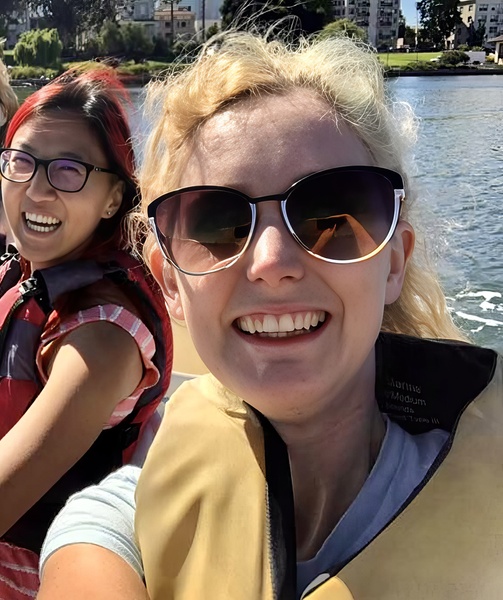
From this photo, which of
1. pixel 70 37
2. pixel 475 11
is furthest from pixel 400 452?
pixel 475 11

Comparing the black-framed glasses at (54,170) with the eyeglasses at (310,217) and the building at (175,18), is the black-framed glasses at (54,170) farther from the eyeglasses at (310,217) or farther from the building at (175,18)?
the building at (175,18)

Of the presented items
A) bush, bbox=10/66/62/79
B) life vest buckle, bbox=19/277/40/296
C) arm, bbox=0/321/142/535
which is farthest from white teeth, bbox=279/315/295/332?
bush, bbox=10/66/62/79

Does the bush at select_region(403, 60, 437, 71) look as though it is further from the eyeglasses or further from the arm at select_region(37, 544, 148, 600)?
the arm at select_region(37, 544, 148, 600)

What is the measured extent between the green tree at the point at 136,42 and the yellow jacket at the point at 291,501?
4376 centimetres

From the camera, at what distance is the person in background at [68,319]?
1377 mm

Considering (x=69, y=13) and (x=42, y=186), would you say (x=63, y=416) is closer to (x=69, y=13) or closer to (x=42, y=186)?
(x=42, y=186)

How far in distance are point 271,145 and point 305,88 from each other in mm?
170

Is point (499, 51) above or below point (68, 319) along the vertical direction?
below

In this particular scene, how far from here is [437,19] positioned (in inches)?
2756

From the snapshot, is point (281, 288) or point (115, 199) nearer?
point (281, 288)

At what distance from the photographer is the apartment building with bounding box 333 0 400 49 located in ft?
202

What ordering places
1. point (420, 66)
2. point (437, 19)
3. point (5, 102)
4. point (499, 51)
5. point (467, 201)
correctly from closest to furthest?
point (5, 102)
point (467, 201)
point (420, 66)
point (499, 51)
point (437, 19)

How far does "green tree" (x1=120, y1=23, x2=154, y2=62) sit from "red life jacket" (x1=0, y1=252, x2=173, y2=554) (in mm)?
43049

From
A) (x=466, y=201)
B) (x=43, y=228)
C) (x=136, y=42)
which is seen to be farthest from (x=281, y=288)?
(x=136, y=42)
